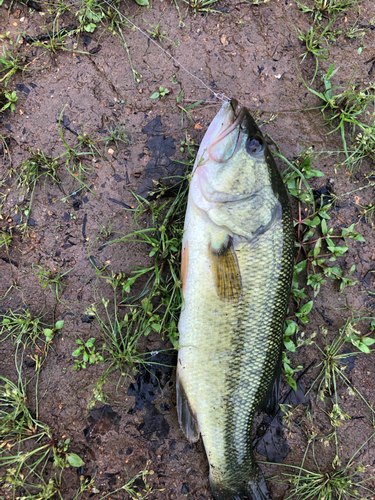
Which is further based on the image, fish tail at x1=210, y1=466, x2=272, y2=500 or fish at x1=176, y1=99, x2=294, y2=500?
fish tail at x1=210, y1=466, x2=272, y2=500

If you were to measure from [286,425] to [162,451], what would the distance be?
1143mm

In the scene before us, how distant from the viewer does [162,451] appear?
2609 mm

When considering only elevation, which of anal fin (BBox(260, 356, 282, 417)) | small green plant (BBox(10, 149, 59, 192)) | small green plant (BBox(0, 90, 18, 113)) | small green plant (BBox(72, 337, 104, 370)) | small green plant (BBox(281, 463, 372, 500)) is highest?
small green plant (BBox(0, 90, 18, 113))

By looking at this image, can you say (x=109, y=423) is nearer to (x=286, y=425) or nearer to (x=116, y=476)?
(x=116, y=476)

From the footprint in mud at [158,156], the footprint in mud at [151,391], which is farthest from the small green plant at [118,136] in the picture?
the footprint in mud at [151,391]

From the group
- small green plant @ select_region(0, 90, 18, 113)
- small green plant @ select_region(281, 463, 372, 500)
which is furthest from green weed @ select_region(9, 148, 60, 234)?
small green plant @ select_region(281, 463, 372, 500)

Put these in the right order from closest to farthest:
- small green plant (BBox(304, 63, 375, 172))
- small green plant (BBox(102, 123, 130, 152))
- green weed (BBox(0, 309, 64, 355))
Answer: green weed (BBox(0, 309, 64, 355))
small green plant (BBox(102, 123, 130, 152))
small green plant (BBox(304, 63, 375, 172))

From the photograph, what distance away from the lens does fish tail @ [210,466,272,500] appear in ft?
8.05

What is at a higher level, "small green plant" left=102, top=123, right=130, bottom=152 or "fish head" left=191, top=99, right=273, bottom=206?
"small green plant" left=102, top=123, right=130, bottom=152

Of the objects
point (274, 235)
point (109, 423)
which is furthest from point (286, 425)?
point (274, 235)

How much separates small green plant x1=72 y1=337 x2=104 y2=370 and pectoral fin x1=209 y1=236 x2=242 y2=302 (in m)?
1.18

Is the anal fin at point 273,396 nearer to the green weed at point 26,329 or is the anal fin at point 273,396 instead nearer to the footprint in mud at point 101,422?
the footprint in mud at point 101,422

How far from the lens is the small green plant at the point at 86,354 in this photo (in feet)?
8.20

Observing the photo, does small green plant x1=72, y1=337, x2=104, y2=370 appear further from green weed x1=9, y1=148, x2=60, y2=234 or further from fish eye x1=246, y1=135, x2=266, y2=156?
fish eye x1=246, y1=135, x2=266, y2=156
